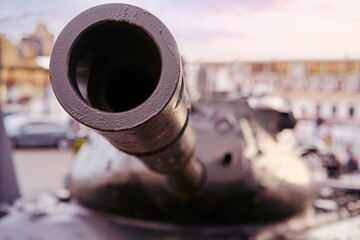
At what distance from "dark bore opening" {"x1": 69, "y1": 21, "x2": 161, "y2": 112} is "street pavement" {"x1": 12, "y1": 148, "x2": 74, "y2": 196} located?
24.3 feet

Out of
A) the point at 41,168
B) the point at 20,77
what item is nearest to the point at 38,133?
the point at 41,168

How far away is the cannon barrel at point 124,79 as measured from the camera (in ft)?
4.20

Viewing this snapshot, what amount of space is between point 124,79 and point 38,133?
1492cm

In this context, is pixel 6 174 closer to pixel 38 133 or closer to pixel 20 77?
pixel 38 133

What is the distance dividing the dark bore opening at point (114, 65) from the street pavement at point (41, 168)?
7420mm

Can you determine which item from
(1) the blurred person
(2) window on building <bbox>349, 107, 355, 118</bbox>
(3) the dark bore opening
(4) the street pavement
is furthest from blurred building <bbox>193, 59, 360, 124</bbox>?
(3) the dark bore opening

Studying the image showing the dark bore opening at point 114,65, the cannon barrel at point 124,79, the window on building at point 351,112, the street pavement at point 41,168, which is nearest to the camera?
the cannon barrel at point 124,79

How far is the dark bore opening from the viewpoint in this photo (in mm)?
1432

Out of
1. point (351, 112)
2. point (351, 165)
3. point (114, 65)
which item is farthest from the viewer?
point (351, 112)

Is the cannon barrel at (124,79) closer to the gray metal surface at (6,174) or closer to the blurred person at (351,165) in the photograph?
the gray metal surface at (6,174)

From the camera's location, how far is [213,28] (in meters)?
4.44

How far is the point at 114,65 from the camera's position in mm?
1692

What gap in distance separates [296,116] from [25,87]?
21968 mm

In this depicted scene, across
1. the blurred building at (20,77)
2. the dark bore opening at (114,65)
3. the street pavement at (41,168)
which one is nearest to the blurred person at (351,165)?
the street pavement at (41,168)
